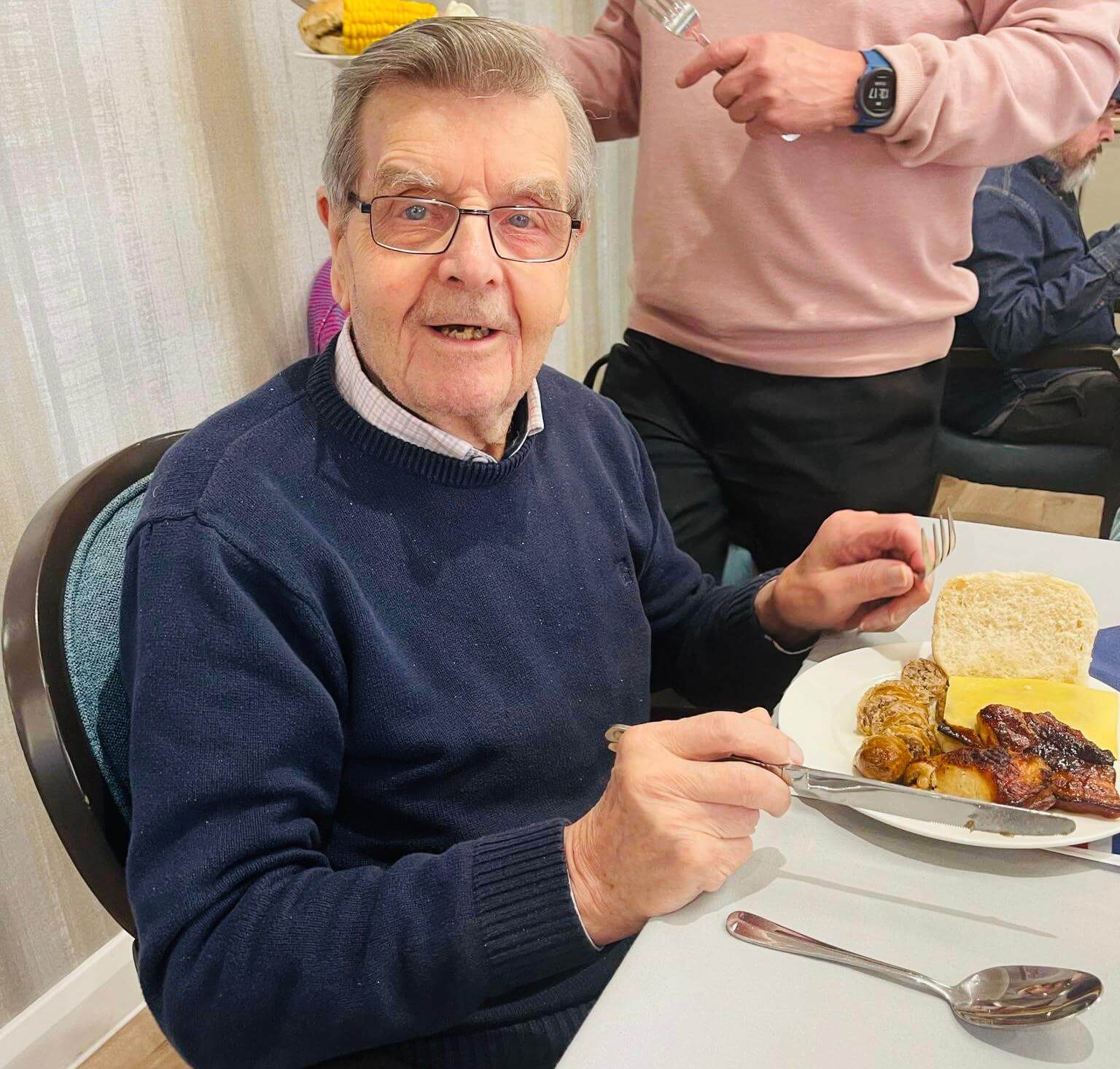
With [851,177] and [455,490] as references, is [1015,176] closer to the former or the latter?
[851,177]

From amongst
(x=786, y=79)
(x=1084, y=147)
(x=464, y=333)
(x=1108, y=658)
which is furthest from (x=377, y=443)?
(x=1084, y=147)

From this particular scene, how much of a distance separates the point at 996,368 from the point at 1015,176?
1.71 ft

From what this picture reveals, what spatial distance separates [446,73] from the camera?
910 millimetres

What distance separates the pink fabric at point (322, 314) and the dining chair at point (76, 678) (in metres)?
1.02

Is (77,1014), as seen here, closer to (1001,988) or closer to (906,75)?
(1001,988)

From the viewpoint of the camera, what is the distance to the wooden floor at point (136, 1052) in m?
1.67

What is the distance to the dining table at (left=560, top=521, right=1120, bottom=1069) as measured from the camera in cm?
60

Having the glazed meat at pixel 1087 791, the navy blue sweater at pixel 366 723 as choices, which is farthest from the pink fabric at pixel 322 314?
the glazed meat at pixel 1087 791

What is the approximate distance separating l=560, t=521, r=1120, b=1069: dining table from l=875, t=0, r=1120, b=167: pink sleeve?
1061mm

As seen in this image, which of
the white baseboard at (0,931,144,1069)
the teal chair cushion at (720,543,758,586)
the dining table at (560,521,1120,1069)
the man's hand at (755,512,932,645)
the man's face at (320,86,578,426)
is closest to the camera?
the dining table at (560,521,1120,1069)

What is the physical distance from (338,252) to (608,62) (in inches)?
39.4


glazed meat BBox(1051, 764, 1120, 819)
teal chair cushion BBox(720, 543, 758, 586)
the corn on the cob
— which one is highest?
the corn on the cob

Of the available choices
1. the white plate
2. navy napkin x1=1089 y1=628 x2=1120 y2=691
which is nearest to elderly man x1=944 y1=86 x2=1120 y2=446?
navy napkin x1=1089 y1=628 x2=1120 y2=691

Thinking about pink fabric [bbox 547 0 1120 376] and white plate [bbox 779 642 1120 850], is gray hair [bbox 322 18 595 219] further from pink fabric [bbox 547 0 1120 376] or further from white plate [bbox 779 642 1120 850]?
pink fabric [bbox 547 0 1120 376]
